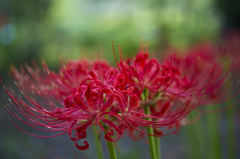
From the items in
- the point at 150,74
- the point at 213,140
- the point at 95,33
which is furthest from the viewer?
the point at 95,33

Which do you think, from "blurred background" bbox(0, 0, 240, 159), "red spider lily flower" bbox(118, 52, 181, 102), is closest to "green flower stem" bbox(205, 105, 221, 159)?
"blurred background" bbox(0, 0, 240, 159)

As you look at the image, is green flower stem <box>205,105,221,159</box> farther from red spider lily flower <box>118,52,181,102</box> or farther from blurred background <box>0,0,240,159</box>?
red spider lily flower <box>118,52,181,102</box>

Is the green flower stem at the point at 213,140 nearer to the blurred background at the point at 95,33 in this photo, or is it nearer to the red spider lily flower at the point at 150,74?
the blurred background at the point at 95,33

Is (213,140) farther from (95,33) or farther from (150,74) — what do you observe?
(95,33)

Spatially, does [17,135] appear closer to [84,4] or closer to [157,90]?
[157,90]

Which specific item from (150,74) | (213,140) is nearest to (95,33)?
(213,140)

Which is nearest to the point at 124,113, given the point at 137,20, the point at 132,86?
the point at 132,86

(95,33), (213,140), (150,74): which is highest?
(95,33)

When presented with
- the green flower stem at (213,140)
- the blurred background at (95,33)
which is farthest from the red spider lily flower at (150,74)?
the green flower stem at (213,140)
